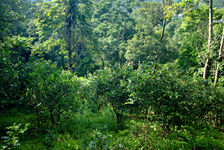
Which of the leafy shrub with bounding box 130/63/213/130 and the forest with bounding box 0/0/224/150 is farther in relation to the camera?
the leafy shrub with bounding box 130/63/213/130

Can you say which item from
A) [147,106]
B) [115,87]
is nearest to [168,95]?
[147,106]

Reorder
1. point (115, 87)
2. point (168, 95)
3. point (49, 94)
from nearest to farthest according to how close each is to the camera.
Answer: point (168, 95), point (49, 94), point (115, 87)

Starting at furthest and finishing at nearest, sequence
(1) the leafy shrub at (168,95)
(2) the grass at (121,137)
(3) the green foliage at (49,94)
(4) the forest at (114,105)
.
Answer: (3) the green foliage at (49,94)
(1) the leafy shrub at (168,95)
(4) the forest at (114,105)
(2) the grass at (121,137)

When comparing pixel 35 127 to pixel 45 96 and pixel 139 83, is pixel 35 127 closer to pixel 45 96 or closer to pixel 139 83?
pixel 45 96

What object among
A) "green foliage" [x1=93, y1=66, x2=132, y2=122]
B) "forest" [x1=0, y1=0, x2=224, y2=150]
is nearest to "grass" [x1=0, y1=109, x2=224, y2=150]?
"forest" [x1=0, y1=0, x2=224, y2=150]

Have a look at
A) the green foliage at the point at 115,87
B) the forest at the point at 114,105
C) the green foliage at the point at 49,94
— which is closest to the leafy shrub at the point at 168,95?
the forest at the point at 114,105

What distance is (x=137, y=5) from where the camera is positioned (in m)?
35.2

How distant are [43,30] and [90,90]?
25.0 feet

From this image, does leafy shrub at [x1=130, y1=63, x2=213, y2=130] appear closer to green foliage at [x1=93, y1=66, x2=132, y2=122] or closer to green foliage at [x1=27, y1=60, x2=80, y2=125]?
green foliage at [x1=93, y1=66, x2=132, y2=122]

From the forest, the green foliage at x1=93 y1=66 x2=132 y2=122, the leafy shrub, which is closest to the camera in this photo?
the forest

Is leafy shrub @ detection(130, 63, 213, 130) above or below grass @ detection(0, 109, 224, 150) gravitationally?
above

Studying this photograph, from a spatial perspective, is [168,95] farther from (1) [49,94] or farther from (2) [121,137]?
(1) [49,94]

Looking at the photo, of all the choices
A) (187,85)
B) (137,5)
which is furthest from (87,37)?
(137,5)

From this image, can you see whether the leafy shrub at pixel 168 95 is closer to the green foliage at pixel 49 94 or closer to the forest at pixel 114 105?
the forest at pixel 114 105
